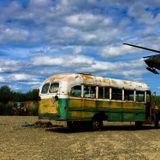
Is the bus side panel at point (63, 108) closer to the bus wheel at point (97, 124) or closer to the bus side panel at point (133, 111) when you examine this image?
the bus wheel at point (97, 124)

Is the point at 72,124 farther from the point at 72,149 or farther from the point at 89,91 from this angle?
the point at 72,149

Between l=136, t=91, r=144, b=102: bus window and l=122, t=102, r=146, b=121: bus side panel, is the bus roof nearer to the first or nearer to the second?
l=136, t=91, r=144, b=102: bus window

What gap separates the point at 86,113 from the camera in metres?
22.4

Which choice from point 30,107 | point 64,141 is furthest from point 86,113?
point 30,107

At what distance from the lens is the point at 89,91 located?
2253 centimetres

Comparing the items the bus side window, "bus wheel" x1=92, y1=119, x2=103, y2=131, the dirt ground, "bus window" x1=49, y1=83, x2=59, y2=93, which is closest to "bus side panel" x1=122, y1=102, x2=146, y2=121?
the bus side window

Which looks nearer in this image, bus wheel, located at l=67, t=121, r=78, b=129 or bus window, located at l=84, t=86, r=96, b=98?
bus window, located at l=84, t=86, r=96, b=98

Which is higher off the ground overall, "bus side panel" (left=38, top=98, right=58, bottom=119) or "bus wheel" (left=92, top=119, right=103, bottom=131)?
"bus side panel" (left=38, top=98, right=58, bottom=119)

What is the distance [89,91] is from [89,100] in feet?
1.44

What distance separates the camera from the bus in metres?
21.5

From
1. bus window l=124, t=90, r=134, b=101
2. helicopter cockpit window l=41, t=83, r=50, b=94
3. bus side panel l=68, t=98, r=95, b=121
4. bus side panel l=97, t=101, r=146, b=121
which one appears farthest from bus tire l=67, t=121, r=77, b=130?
bus window l=124, t=90, r=134, b=101

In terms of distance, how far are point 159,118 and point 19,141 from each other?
1256 centimetres

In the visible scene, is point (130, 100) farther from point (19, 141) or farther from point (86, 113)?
point (19, 141)

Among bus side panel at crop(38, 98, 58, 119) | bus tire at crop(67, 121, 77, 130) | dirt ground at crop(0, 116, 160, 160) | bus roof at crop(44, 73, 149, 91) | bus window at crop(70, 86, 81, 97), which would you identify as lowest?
dirt ground at crop(0, 116, 160, 160)
